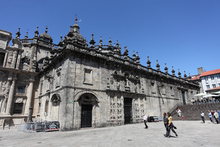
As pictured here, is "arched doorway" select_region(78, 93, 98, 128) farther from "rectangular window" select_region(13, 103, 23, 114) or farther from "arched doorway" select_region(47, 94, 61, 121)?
"rectangular window" select_region(13, 103, 23, 114)

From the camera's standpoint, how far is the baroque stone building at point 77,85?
52.6 ft

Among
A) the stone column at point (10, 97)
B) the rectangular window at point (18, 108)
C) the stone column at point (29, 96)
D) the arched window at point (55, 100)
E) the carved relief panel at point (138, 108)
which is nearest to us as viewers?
the arched window at point (55, 100)

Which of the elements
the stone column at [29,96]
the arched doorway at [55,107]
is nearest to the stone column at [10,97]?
the stone column at [29,96]

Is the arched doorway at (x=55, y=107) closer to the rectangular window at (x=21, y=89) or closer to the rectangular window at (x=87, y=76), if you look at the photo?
the rectangular window at (x=87, y=76)

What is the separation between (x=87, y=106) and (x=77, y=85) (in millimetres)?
2845

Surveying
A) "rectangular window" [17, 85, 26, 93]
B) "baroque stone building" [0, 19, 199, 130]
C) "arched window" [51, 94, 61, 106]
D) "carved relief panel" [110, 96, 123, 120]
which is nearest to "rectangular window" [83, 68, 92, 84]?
"baroque stone building" [0, 19, 199, 130]

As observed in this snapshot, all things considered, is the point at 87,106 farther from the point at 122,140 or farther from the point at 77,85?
the point at 122,140

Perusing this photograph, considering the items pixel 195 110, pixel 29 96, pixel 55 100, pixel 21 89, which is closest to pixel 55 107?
pixel 55 100

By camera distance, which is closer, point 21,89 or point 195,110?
point 21,89

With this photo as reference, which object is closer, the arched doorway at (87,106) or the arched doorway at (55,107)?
the arched doorway at (87,106)

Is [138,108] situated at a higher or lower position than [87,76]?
lower

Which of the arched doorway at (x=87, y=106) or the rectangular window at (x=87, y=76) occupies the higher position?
the rectangular window at (x=87, y=76)

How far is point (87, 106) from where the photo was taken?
16516 millimetres

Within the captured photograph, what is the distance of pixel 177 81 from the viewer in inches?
1287
